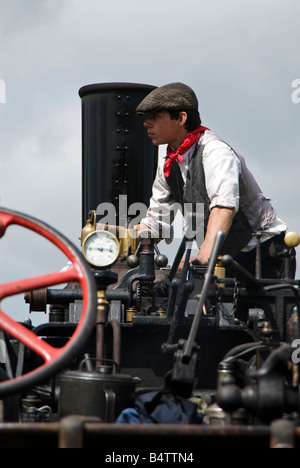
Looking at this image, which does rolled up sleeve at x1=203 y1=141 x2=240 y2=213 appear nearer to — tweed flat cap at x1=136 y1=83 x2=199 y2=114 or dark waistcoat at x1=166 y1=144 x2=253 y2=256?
dark waistcoat at x1=166 y1=144 x2=253 y2=256

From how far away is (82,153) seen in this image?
7.84 m

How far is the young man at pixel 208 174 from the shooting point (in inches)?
165

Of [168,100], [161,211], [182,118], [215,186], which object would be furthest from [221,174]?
[161,211]

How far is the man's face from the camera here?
453 cm

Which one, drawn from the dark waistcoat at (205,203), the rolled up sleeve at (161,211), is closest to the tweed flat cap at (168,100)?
the dark waistcoat at (205,203)

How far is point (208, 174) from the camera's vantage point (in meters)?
4.20

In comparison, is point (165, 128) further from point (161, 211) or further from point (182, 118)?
point (161, 211)

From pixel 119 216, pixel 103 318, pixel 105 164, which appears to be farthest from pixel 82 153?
pixel 103 318

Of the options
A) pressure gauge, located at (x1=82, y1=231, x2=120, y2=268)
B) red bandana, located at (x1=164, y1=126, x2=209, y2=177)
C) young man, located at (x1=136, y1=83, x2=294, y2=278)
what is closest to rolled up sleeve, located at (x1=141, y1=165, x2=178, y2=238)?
young man, located at (x1=136, y1=83, x2=294, y2=278)

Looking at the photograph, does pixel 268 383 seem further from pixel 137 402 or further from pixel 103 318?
pixel 103 318

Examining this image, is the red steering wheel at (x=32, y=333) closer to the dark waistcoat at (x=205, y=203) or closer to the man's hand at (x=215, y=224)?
the man's hand at (x=215, y=224)

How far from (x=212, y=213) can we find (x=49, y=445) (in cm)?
216

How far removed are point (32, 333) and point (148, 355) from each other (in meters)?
1.20

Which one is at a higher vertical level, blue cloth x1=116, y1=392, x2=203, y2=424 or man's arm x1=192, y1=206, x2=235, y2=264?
man's arm x1=192, y1=206, x2=235, y2=264
